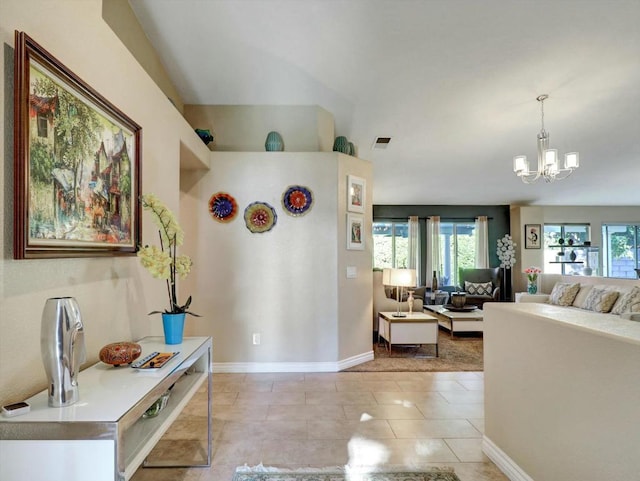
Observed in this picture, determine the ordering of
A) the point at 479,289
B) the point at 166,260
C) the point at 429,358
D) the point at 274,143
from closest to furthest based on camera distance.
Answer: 1. the point at 166,260
2. the point at 274,143
3. the point at 429,358
4. the point at 479,289

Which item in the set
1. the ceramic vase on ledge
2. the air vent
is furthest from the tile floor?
the air vent

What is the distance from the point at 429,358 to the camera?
4145 mm

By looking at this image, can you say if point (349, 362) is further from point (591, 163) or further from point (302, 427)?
point (591, 163)

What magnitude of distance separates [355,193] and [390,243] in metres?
5.31

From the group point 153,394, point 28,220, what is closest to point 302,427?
point 153,394

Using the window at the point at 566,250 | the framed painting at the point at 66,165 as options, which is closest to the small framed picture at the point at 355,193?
the framed painting at the point at 66,165

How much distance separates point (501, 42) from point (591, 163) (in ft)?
14.9

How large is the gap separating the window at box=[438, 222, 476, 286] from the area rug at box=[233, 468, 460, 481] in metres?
7.50

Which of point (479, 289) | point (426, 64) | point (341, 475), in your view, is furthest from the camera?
point (479, 289)

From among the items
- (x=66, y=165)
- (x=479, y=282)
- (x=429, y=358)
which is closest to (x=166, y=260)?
(x=66, y=165)

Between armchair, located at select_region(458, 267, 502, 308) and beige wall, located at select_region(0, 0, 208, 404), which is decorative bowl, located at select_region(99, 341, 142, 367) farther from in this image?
armchair, located at select_region(458, 267, 502, 308)

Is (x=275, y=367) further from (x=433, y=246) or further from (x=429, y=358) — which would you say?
(x=433, y=246)

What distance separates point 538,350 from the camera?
5.47 feet

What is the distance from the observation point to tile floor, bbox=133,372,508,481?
2.06m
